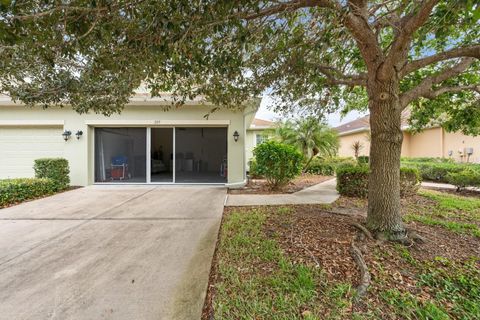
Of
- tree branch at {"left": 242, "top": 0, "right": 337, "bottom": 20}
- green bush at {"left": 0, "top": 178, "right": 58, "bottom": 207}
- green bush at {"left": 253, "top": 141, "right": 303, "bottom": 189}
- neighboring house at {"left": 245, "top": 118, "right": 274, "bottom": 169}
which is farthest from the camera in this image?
neighboring house at {"left": 245, "top": 118, "right": 274, "bottom": 169}

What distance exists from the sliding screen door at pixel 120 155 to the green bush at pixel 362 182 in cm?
777

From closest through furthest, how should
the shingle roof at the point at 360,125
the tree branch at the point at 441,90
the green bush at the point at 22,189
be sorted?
the tree branch at the point at 441,90 < the green bush at the point at 22,189 < the shingle roof at the point at 360,125

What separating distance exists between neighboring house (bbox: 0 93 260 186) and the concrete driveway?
3.47 meters

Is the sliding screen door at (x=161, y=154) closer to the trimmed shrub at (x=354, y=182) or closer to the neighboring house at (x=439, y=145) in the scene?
the trimmed shrub at (x=354, y=182)

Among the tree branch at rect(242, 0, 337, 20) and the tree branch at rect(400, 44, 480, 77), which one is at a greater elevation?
the tree branch at rect(242, 0, 337, 20)

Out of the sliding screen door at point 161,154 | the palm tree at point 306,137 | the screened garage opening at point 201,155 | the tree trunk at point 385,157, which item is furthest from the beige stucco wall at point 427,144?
the sliding screen door at point 161,154

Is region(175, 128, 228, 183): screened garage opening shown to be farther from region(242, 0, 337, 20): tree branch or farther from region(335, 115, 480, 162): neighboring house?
region(335, 115, 480, 162): neighboring house

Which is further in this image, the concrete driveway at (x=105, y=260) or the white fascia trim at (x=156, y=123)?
the white fascia trim at (x=156, y=123)

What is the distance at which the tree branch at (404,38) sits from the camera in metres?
2.79

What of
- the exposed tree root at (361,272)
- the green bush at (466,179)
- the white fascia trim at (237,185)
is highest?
the green bush at (466,179)

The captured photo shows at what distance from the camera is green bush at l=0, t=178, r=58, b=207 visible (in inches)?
249

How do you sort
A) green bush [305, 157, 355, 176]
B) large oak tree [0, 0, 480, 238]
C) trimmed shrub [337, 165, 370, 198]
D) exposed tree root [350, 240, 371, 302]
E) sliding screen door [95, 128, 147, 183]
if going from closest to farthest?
exposed tree root [350, 240, 371, 302], large oak tree [0, 0, 480, 238], trimmed shrub [337, 165, 370, 198], sliding screen door [95, 128, 147, 183], green bush [305, 157, 355, 176]

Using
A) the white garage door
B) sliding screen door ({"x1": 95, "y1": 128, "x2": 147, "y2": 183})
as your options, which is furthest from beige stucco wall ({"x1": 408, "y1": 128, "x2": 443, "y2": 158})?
the white garage door

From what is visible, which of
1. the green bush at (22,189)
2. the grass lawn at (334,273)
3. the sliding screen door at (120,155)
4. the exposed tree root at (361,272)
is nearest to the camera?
the grass lawn at (334,273)
